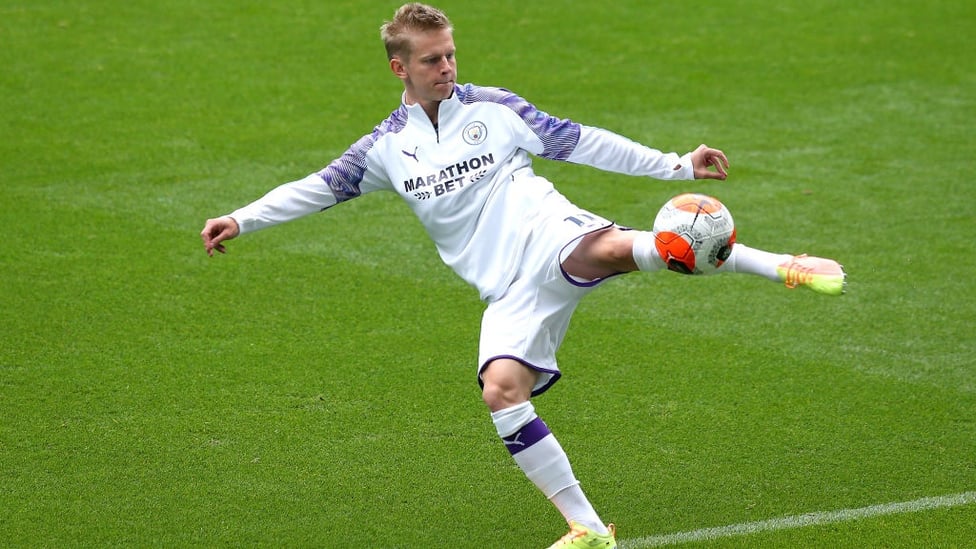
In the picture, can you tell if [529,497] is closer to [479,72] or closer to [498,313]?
[498,313]

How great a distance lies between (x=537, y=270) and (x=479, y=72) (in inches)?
287

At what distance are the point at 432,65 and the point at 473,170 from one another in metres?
0.45

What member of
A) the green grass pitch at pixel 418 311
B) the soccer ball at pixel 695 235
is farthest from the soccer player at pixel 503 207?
the green grass pitch at pixel 418 311

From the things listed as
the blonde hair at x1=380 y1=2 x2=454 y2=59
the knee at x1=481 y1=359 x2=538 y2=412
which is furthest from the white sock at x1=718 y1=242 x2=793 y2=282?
the blonde hair at x1=380 y1=2 x2=454 y2=59

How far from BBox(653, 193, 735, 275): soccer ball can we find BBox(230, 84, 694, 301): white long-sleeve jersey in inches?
25.9

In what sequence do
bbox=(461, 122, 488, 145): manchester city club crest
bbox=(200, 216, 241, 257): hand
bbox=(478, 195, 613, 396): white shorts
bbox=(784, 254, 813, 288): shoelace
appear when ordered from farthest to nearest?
bbox=(461, 122, 488, 145): manchester city club crest < bbox=(200, 216, 241, 257): hand < bbox=(478, 195, 613, 396): white shorts < bbox=(784, 254, 813, 288): shoelace

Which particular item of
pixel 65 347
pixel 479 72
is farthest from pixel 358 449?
pixel 479 72

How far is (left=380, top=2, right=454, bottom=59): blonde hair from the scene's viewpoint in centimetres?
503

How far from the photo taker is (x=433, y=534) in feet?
16.8

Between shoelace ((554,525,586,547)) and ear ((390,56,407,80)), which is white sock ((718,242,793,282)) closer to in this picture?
shoelace ((554,525,586,547))

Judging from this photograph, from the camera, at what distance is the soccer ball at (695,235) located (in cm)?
432

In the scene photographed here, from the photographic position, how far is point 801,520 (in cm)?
519

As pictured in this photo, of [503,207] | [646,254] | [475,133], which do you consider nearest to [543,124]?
[475,133]

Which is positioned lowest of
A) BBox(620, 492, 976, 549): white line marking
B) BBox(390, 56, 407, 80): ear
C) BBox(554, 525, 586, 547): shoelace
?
BBox(620, 492, 976, 549): white line marking
